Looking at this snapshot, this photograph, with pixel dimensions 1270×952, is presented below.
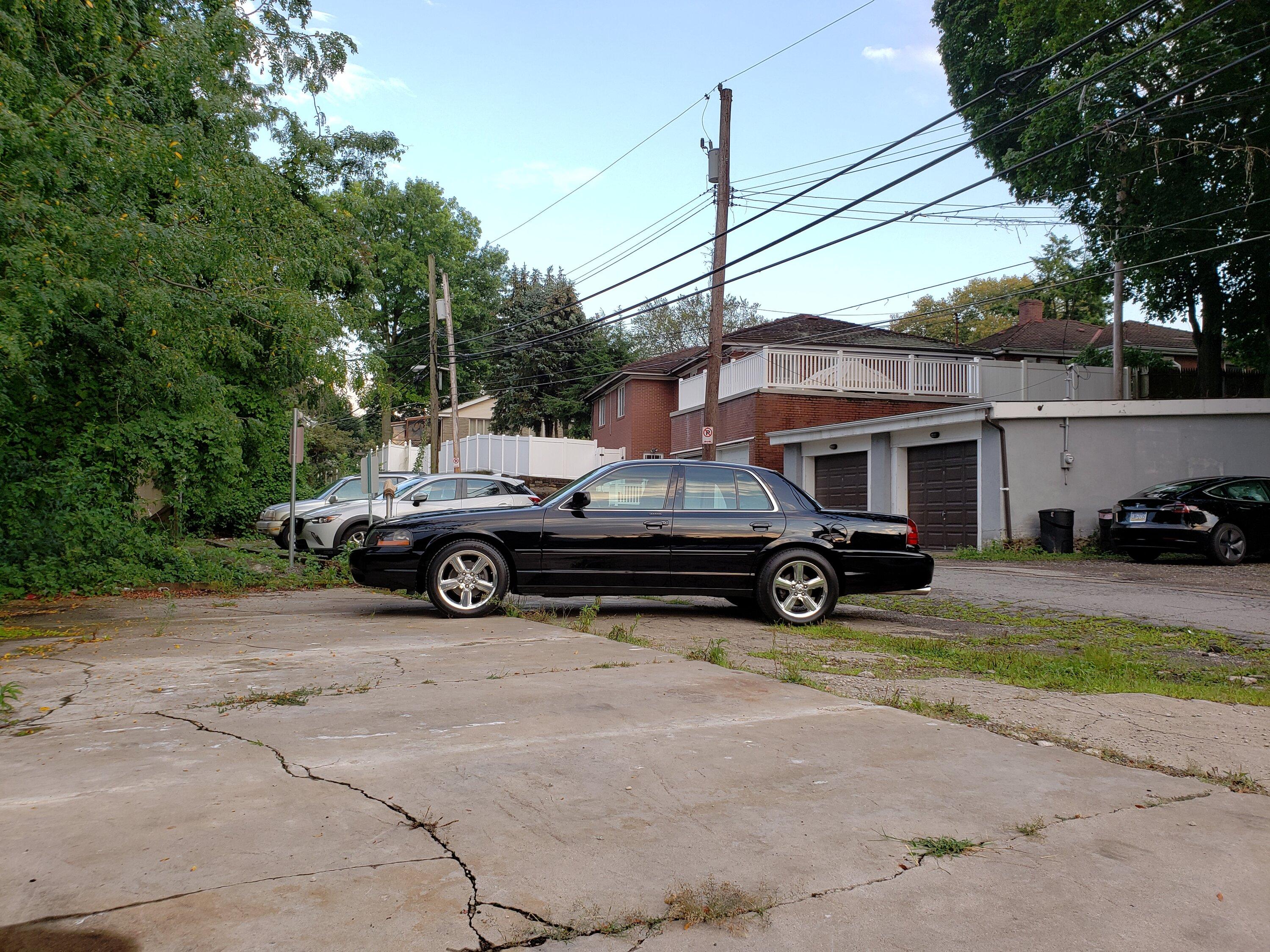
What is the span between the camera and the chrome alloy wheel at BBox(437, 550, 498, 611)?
9242 mm

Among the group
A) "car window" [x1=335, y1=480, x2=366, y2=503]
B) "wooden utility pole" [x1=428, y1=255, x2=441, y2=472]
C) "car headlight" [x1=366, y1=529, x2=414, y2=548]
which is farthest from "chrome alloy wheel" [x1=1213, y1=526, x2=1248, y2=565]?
"wooden utility pole" [x1=428, y1=255, x2=441, y2=472]

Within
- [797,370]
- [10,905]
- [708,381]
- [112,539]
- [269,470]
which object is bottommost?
[10,905]

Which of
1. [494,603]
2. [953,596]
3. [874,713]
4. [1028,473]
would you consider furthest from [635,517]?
[1028,473]

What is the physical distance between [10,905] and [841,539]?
25.2ft

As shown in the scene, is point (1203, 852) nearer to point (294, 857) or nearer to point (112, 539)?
point (294, 857)

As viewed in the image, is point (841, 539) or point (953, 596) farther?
point (953, 596)

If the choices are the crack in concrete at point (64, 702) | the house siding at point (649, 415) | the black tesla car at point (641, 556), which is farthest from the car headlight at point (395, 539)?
the house siding at point (649, 415)

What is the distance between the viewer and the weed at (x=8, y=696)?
A: 16.5ft

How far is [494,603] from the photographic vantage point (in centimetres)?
927

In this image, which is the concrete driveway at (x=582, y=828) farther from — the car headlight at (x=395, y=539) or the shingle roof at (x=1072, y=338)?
the shingle roof at (x=1072, y=338)

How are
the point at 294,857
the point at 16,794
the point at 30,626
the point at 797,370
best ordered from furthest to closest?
1. the point at 797,370
2. the point at 30,626
3. the point at 16,794
4. the point at 294,857

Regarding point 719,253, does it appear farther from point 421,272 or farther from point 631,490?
point 421,272

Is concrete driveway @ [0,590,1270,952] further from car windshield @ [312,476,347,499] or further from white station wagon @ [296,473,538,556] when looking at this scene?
car windshield @ [312,476,347,499]

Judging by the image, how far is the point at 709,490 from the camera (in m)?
9.59
